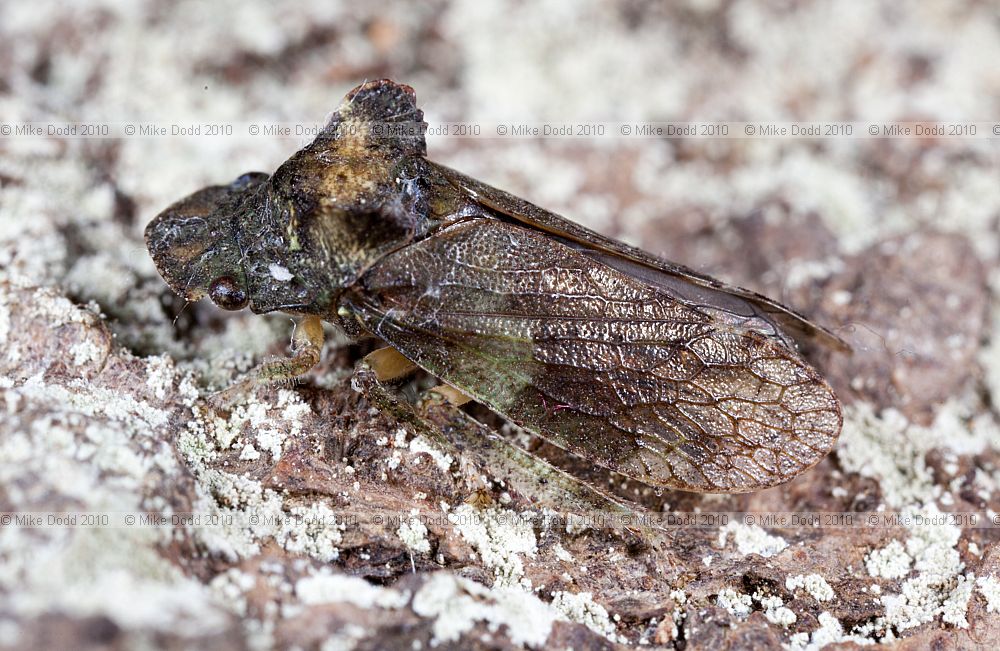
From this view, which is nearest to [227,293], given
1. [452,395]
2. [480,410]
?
[452,395]

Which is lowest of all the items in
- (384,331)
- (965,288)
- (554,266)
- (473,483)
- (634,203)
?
(473,483)

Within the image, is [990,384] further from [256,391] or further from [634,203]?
[256,391]

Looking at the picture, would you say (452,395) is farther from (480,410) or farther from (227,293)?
→ (227,293)

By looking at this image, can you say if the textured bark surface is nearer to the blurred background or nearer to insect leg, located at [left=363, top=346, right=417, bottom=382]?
the blurred background

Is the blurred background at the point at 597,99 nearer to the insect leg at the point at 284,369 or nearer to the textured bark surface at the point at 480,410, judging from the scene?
the textured bark surface at the point at 480,410

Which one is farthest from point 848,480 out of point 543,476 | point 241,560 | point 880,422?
point 241,560

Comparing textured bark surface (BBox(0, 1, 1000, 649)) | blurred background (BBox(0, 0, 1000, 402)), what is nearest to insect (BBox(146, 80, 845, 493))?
textured bark surface (BBox(0, 1, 1000, 649))
